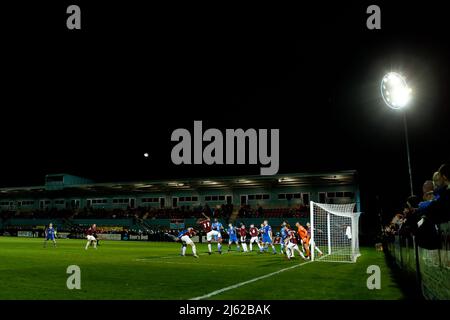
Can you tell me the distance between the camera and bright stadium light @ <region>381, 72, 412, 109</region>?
16922 millimetres

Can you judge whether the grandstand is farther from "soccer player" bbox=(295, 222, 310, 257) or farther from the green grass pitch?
the green grass pitch

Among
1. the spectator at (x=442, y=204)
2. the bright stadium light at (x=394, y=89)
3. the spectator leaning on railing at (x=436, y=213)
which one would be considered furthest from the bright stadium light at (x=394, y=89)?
the spectator at (x=442, y=204)

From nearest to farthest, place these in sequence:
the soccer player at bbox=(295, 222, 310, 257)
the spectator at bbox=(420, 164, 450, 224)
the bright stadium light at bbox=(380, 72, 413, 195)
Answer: the spectator at bbox=(420, 164, 450, 224) → the bright stadium light at bbox=(380, 72, 413, 195) → the soccer player at bbox=(295, 222, 310, 257)

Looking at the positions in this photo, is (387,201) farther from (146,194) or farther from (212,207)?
(146,194)

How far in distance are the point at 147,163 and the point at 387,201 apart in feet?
134

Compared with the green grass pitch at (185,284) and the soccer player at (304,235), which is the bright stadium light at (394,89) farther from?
the green grass pitch at (185,284)

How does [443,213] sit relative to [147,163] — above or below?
below

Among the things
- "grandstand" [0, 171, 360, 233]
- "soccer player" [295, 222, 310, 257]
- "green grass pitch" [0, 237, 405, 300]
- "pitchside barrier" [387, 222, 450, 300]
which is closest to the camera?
"pitchside barrier" [387, 222, 450, 300]

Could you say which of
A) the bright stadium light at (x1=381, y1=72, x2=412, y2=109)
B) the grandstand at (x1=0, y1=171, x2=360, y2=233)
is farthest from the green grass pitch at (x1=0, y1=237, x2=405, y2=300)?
the grandstand at (x1=0, y1=171, x2=360, y2=233)

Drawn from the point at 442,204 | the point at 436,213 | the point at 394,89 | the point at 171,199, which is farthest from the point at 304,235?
the point at 171,199

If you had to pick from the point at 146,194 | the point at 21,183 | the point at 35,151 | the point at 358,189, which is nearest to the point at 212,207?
the point at 146,194

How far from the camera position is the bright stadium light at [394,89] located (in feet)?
55.5

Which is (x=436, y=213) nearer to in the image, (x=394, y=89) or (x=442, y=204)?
(x=442, y=204)
